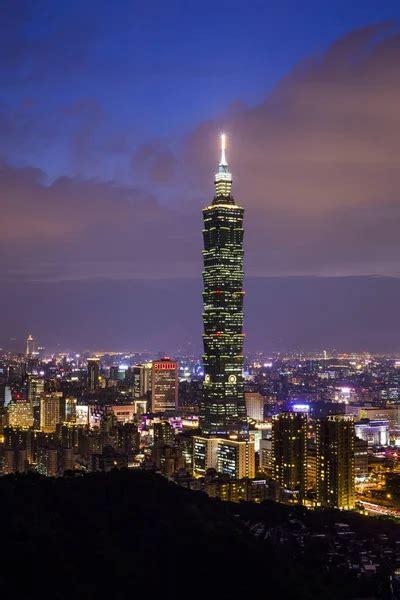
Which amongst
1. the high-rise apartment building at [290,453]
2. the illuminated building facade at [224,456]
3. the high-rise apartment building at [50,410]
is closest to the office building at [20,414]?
the high-rise apartment building at [50,410]

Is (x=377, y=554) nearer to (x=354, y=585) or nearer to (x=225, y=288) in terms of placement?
(x=354, y=585)

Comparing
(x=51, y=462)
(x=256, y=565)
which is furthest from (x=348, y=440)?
(x=256, y=565)

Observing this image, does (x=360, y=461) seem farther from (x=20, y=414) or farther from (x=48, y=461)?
(x=20, y=414)

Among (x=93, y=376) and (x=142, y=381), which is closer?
(x=142, y=381)

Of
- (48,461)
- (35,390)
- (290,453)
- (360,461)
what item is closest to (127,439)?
(48,461)

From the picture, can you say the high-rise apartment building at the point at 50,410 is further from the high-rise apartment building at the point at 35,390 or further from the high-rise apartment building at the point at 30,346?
the high-rise apartment building at the point at 30,346

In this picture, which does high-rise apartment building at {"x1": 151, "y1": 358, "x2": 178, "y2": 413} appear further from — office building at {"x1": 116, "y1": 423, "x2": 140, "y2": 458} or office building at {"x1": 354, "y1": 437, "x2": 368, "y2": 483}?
office building at {"x1": 354, "y1": 437, "x2": 368, "y2": 483}
